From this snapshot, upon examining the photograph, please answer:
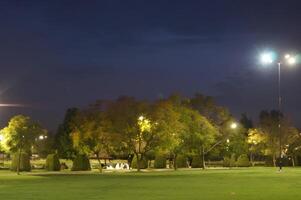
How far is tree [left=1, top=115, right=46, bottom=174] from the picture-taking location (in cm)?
6831

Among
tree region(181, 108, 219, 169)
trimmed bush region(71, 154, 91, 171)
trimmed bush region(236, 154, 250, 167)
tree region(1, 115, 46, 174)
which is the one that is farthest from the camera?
trimmed bush region(236, 154, 250, 167)

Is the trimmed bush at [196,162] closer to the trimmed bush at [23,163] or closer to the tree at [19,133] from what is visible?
the trimmed bush at [23,163]

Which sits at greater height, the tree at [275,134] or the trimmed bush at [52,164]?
the tree at [275,134]

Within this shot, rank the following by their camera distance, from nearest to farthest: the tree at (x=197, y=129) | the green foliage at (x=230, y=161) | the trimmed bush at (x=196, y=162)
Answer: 1. the tree at (x=197, y=129)
2. the trimmed bush at (x=196, y=162)
3. the green foliage at (x=230, y=161)

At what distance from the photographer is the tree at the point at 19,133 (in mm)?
68312

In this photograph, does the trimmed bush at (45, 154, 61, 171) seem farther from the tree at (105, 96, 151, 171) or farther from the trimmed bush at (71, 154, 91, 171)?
the tree at (105, 96, 151, 171)

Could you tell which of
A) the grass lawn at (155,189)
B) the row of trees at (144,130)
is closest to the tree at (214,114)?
the row of trees at (144,130)

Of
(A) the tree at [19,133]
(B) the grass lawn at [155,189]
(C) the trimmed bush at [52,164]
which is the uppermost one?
(A) the tree at [19,133]

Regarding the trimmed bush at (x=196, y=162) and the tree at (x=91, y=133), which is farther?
the trimmed bush at (x=196, y=162)

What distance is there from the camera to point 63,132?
113 m

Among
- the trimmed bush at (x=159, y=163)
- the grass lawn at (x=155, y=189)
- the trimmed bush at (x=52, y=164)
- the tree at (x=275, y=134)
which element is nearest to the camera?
the grass lawn at (x=155, y=189)

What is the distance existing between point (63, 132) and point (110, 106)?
38.2 metres

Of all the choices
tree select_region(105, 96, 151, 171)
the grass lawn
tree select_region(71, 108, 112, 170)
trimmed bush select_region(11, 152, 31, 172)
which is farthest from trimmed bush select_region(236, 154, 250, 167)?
the grass lawn

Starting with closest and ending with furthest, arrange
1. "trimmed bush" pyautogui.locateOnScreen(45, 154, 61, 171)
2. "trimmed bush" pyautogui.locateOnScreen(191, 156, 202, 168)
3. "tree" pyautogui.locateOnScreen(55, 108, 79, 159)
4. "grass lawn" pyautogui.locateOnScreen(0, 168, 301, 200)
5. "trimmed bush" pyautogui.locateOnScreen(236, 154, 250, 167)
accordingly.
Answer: "grass lawn" pyautogui.locateOnScreen(0, 168, 301, 200) → "trimmed bush" pyautogui.locateOnScreen(45, 154, 61, 171) → "trimmed bush" pyautogui.locateOnScreen(191, 156, 202, 168) → "trimmed bush" pyautogui.locateOnScreen(236, 154, 250, 167) → "tree" pyautogui.locateOnScreen(55, 108, 79, 159)
